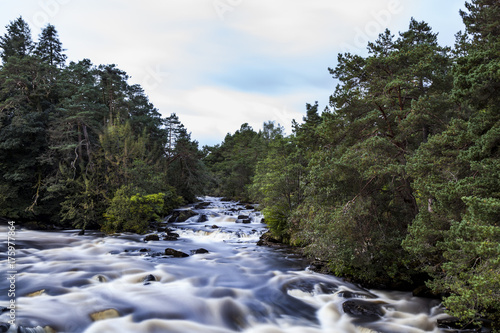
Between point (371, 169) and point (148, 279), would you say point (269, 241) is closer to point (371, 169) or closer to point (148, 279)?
point (148, 279)

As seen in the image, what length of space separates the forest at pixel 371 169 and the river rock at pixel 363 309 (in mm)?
1320

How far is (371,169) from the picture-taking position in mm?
9133

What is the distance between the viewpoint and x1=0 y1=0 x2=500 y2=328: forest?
20.6 ft

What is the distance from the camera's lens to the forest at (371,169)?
6.29m

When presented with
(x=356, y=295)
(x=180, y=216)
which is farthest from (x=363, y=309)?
(x=180, y=216)

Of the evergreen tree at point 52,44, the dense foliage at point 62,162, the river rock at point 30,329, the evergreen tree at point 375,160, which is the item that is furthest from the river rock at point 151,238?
the evergreen tree at point 52,44

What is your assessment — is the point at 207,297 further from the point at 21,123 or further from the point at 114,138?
the point at 21,123

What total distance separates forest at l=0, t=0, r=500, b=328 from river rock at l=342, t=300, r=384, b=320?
132 centimetres

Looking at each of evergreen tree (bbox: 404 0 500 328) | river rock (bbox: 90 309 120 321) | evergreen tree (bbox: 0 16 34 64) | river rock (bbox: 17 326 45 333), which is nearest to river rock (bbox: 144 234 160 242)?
river rock (bbox: 90 309 120 321)

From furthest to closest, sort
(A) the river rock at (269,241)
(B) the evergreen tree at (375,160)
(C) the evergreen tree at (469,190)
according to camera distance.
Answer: (A) the river rock at (269,241)
(B) the evergreen tree at (375,160)
(C) the evergreen tree at (469,190)

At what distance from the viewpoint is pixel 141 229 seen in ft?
66.7

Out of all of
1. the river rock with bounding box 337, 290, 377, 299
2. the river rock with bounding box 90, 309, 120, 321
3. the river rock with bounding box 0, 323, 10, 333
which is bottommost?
the river rock with bounding box 90, 309, 120, 321

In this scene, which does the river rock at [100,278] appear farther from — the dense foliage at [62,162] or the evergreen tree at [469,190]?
the evergreen tree at [469,190]

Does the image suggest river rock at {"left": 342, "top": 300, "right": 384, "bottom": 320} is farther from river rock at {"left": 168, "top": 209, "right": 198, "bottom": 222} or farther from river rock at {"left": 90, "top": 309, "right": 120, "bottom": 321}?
river rock at {"left": 168, "top": 209, "right": 198, "bottom": 222}
